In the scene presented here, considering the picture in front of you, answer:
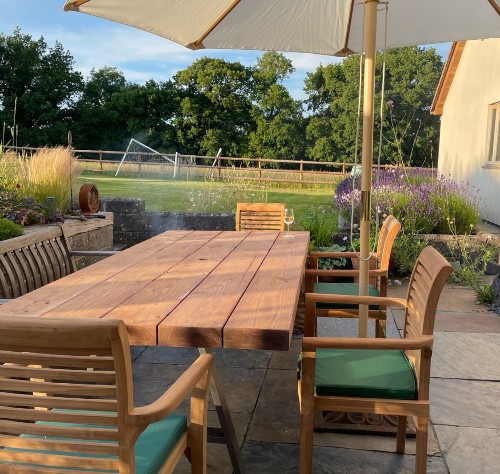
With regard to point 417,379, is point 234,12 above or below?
above

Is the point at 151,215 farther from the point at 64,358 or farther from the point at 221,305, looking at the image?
the point at 64,358

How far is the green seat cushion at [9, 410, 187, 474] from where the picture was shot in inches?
58.6

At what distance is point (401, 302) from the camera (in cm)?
244

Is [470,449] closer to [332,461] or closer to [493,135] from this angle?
[332,461]

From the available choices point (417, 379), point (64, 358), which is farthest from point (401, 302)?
point (64, 358)

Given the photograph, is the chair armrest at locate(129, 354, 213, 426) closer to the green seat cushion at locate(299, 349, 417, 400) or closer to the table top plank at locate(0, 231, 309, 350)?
the table top plank at locate(0, 231, 309, 350)

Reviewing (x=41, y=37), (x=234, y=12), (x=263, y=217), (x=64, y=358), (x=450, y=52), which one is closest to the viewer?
(x=64, y=358)

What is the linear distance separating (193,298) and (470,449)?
4.66 feet

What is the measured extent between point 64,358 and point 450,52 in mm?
13150

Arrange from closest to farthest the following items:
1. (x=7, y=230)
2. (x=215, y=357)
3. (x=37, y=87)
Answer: (x=215, y=357), (x=7, y=230), (x=37, y=87)

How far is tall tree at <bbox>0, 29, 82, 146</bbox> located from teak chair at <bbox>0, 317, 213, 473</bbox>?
33536mm

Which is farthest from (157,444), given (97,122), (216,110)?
(97,122)

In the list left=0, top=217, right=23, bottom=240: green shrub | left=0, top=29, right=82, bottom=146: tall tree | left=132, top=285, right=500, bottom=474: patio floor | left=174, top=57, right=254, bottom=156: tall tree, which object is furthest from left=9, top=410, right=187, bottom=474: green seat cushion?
left=0, top=29, right=82, bottom=146: tall tree

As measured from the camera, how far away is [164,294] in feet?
6.99
